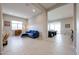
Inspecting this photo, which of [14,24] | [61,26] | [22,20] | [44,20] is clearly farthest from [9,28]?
[61,26]

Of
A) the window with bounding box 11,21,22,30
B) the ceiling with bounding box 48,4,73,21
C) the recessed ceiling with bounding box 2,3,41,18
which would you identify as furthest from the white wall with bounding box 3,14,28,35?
the ceiling with bounding box 48,4,73,21

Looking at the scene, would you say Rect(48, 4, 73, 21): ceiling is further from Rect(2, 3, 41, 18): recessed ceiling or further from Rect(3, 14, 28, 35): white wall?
Rect(3, 14, 28, 35): white wall

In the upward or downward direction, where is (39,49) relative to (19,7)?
downward

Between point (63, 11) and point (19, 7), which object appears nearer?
point (19, 7)

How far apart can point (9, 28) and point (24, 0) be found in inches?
278

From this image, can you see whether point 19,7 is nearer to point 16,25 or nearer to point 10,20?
point 10,20

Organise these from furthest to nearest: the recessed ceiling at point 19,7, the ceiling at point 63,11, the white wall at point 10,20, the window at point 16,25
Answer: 1. the window at point 16,25
2. the white wall at point 10,20
3. the ceiling at point 63,11
4. the recessed ceiling at point 19,7

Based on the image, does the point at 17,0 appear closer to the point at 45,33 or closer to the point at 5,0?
the point at 5,0

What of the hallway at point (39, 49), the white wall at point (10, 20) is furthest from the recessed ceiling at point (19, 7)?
the hallway at point (39, 49)

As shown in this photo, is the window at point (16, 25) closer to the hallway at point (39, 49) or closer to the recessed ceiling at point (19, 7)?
the recessed ceiling at point (19, 7)

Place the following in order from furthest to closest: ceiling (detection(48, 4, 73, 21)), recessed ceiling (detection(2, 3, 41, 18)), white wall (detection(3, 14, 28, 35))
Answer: white wall (detection(3, 14, 28, 35)) → ceiling (detection(48, 4, 73, 21)) → recessed ceiling (detection(2, 3, 41, 18))

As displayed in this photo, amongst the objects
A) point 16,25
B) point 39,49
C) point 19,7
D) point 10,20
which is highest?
point 19,7

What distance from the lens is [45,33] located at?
20.0ft

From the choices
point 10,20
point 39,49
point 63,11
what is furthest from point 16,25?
point 39,49
